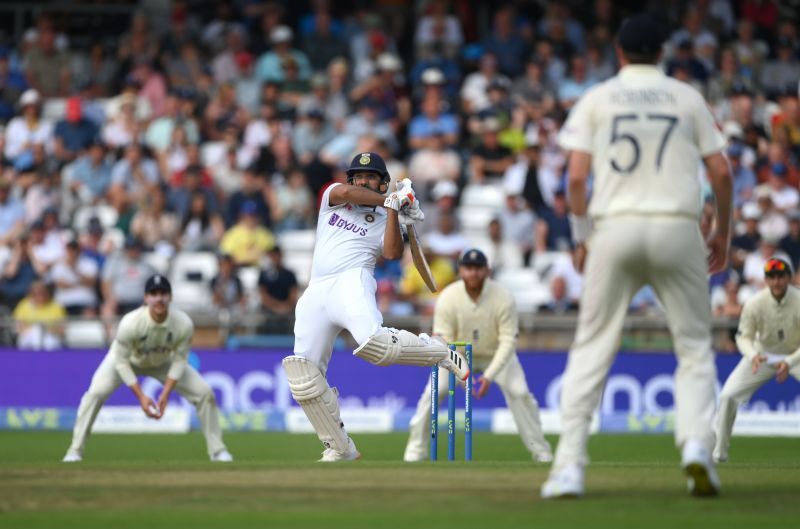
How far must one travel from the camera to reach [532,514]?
238 inches

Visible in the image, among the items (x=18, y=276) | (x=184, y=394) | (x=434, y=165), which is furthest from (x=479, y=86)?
(x=184, y=394)

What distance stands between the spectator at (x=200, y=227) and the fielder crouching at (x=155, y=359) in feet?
20.3

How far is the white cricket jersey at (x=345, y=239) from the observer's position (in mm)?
9938

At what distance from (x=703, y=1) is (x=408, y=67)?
4.38m

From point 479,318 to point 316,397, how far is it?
3.02 meters

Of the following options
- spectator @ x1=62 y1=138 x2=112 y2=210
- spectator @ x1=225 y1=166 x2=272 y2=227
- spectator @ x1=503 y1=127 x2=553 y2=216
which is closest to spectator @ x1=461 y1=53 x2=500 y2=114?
spectator @ x1=503 y1=127 x2=553 y2=216

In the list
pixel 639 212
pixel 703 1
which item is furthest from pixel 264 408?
pixel 639 212

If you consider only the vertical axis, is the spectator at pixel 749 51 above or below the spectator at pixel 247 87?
above

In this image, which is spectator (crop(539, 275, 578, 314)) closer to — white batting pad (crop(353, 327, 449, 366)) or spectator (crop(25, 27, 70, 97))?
white batting pad (crop(353, 327, 449, 366))

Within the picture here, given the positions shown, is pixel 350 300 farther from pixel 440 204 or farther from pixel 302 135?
pixel 302 135

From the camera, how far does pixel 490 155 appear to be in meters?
19.6

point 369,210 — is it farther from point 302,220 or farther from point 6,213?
point 6,213

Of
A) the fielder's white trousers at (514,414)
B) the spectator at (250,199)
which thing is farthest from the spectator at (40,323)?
the fielder's white trousers at (514,414)

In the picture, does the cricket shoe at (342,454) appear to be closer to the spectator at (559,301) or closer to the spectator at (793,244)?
the spectator at (559,301)
